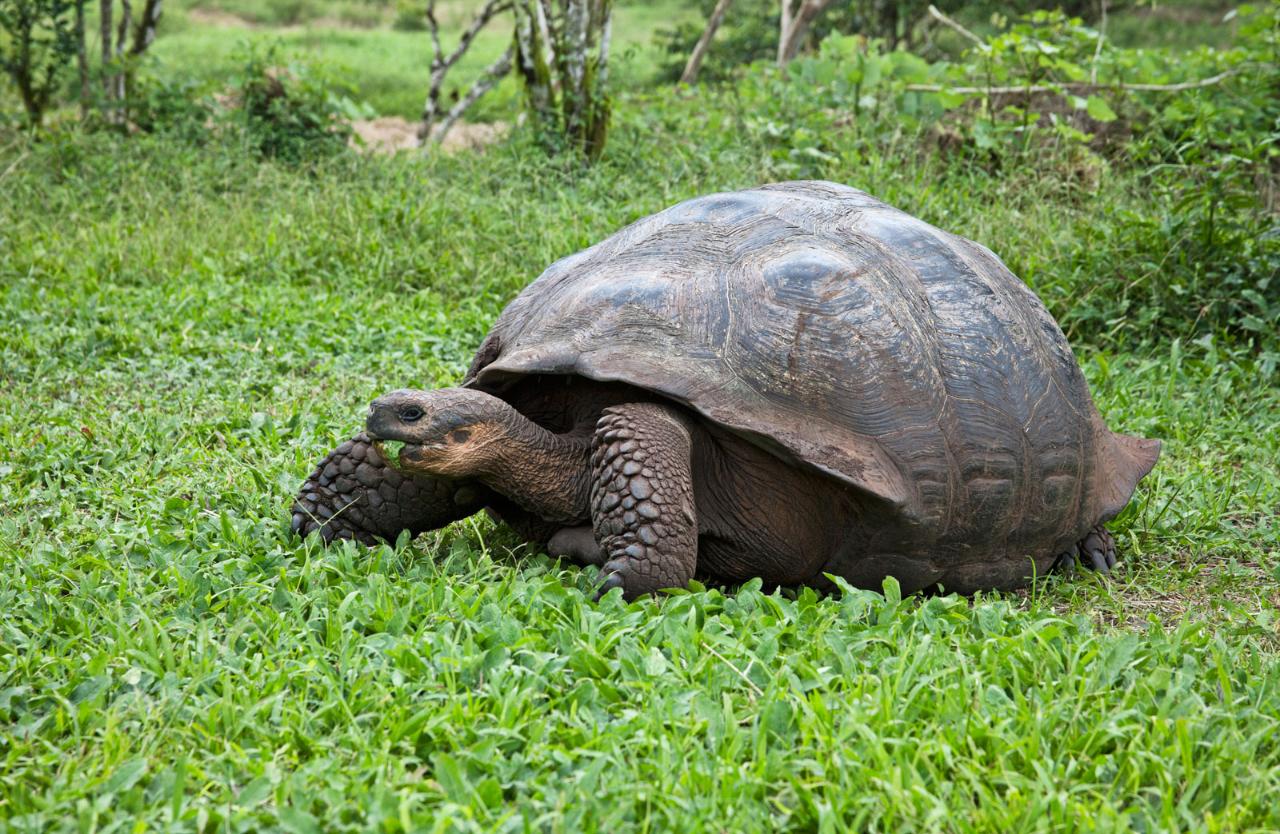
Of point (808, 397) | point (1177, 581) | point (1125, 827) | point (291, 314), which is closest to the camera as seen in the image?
point (1125, 827)

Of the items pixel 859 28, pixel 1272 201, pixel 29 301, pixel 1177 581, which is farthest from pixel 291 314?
pixel 859 28

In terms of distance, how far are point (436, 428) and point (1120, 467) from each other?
1970mm

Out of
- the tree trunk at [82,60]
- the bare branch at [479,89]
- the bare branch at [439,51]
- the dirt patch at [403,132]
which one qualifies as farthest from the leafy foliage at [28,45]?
the bare branch at [479,89]

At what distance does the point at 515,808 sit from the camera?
1.92 metres

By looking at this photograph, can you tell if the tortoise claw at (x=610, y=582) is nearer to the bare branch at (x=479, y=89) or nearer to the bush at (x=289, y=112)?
the bush at (x=289, y=112)

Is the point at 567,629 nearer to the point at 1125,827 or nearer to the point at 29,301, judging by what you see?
the point at 1125,827

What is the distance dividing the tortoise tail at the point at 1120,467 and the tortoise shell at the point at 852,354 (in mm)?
15

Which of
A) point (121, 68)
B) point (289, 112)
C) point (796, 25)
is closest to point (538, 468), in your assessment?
point (289, 112)

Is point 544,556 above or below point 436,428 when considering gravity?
below

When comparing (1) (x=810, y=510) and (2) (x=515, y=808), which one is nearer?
(2) (x=515, y=808)

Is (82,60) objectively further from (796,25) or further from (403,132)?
(796,25)

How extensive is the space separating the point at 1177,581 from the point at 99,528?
2886 millimetres

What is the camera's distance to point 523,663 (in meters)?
2.35

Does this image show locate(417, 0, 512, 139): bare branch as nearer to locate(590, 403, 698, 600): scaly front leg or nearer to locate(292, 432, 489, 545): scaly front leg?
locate(292, 432, 489, 545): scaly front leg
